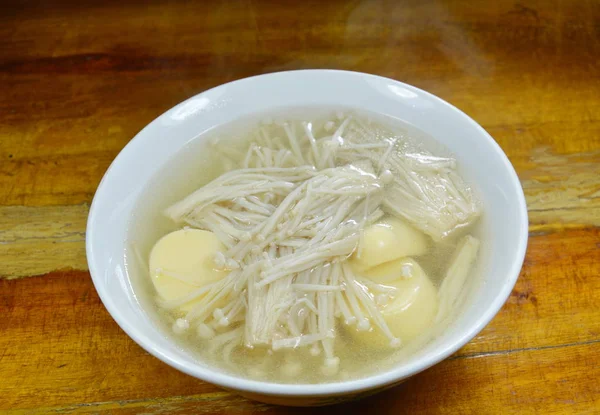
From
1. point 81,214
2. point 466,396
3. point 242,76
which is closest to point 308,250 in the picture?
point 466,396

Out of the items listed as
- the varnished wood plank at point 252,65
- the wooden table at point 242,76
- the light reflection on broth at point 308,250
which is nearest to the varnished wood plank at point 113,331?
the wooden table at point 242,76

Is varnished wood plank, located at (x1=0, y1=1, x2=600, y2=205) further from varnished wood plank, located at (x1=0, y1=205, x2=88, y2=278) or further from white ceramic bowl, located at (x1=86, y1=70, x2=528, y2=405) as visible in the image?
white ceramic bowl, located at (x1=86, y1=70, x2=528, y2=405)

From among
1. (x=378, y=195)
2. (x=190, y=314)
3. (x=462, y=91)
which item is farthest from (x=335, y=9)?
(x=190, y=314)

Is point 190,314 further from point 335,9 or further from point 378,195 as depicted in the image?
point 335,9

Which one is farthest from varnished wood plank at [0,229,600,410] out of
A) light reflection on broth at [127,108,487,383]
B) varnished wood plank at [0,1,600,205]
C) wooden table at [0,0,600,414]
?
varnished wood plank at [0,1,600,205]

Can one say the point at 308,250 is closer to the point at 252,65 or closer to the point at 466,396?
the point at 466,396

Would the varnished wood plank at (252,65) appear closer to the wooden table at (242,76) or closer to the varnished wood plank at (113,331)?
the wooden table at (242,76)
